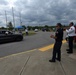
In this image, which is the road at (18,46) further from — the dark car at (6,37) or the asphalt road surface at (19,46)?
the dark car at (6,37)

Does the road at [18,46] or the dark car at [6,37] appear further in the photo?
the dark car at [6,37]

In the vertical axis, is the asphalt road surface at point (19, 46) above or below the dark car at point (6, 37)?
below

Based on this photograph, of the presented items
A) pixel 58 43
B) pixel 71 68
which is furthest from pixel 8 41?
pixel 71 68

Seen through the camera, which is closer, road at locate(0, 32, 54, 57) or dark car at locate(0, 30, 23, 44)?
road at locate(0, 32, 54, 57)

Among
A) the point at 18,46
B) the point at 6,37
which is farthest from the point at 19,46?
the point at 6,37

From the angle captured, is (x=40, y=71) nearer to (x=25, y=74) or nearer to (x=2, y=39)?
(x=25, y=74)

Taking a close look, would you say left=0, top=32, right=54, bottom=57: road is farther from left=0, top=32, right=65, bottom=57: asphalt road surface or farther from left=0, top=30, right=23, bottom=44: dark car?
left=0, top=30, right=23, bottom=44: dark car

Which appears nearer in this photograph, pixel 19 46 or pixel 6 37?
pixel 19 46

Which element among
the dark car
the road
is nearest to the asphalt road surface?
the road

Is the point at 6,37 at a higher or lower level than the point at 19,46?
higher

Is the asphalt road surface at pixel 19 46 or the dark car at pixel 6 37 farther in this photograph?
the dark car at pixel 6 37

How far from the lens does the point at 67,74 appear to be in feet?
17.6

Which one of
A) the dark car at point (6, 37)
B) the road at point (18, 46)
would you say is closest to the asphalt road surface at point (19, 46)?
the road at point (18, 46)

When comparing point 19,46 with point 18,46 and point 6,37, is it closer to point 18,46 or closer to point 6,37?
point 18,46
